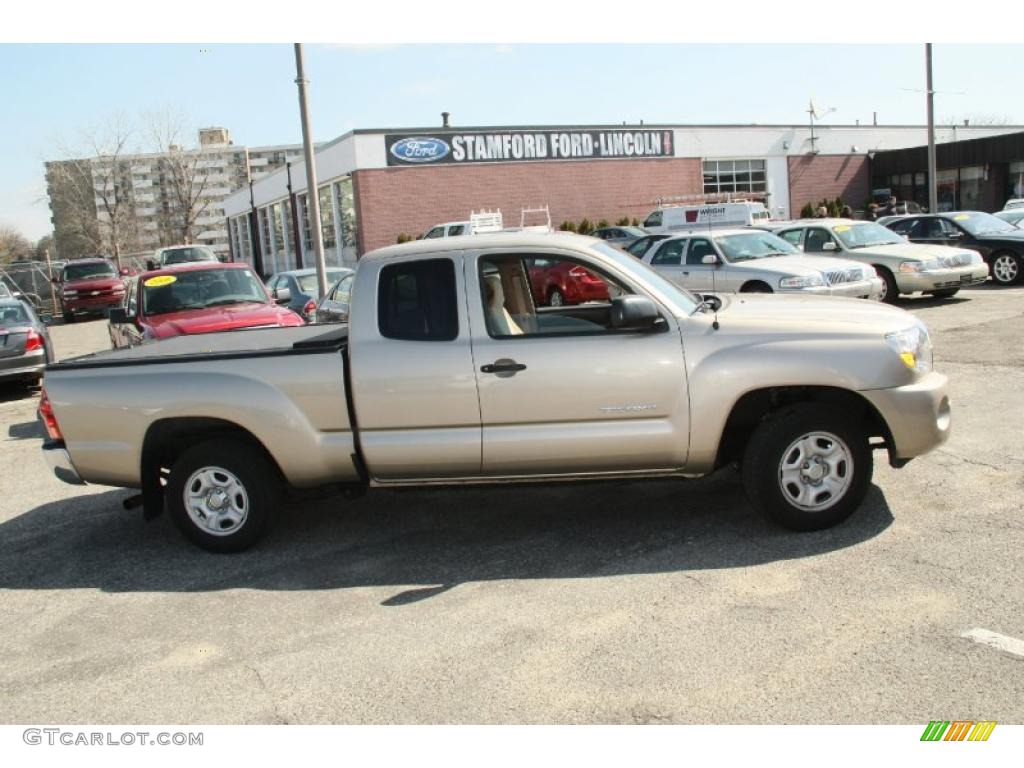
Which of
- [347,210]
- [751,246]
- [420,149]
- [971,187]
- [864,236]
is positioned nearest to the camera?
[751,246]

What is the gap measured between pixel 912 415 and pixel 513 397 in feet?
7.53

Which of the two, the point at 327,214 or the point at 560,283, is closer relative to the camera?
the point at 560,283

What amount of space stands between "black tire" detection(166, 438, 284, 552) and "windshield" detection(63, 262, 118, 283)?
27.4 meters

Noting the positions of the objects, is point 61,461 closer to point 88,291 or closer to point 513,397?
point 513,397

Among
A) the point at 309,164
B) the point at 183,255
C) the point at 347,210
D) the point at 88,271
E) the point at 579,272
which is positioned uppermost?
the point at 347,210

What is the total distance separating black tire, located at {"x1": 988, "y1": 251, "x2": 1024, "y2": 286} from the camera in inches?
716

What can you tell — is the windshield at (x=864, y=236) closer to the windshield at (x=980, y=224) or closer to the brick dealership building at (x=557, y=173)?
the windshield at (x=980, y=224)

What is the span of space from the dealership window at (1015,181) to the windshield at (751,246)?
2912cm

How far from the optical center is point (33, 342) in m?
13.2

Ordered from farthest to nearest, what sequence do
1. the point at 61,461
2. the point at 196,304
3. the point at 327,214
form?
the point at 327,214, the point at 196,304, the point at 61,461

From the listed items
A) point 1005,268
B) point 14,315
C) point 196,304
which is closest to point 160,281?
point 196,304

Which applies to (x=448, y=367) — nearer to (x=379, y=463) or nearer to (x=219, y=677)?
(x=379, y=463)

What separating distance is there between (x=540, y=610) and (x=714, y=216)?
2440 cm

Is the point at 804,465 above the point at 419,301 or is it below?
below
